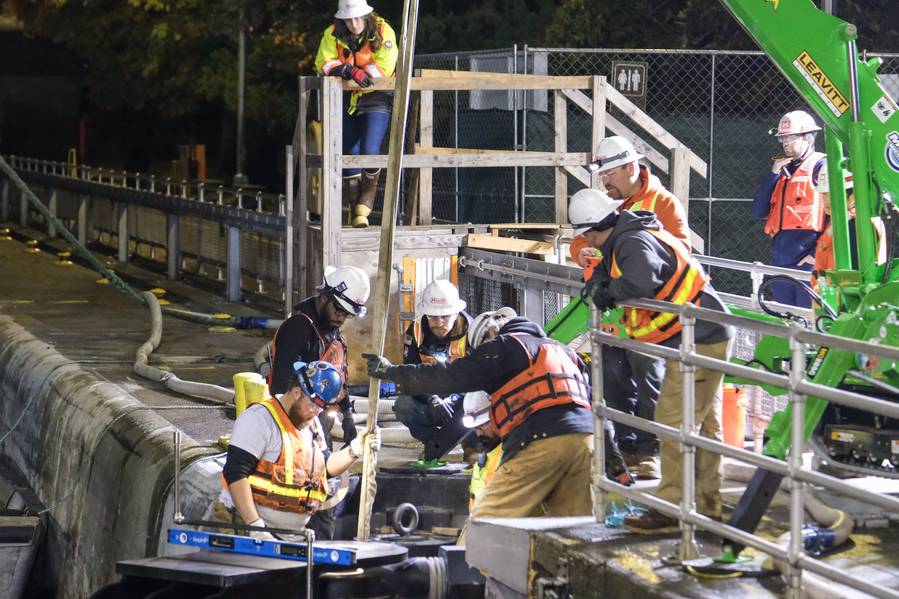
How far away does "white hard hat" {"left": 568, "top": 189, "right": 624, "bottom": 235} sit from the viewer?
7.33 m

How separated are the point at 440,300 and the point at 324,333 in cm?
76

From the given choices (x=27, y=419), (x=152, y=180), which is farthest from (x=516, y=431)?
(x=152, y=180)

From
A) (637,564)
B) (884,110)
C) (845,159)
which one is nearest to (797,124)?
(845,159)

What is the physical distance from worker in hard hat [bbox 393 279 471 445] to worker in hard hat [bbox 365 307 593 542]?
142 cm

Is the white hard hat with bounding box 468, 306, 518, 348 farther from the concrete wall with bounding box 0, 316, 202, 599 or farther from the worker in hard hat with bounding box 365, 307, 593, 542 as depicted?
the concrete wall with bounding box 0, 316, 202, 599

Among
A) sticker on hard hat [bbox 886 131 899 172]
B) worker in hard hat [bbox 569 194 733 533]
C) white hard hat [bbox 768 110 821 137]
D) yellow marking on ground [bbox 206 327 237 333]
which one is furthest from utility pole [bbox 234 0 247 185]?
worker in hard hat [bbox 569 194 733 533]

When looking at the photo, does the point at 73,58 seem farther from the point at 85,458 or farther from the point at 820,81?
the point at 820,81

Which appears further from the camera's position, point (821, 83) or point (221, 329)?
point (221, 329)

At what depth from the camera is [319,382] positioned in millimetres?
7727

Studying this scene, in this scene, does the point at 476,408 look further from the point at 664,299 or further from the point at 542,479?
the point at 664,299

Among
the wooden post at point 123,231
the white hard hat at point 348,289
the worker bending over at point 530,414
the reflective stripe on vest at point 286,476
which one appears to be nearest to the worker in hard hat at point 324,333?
the white hard hat at point 348,289

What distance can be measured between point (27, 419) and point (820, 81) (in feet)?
27.1

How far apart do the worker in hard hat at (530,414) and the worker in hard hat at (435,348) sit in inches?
55.8

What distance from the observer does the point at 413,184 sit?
13.4 meters
